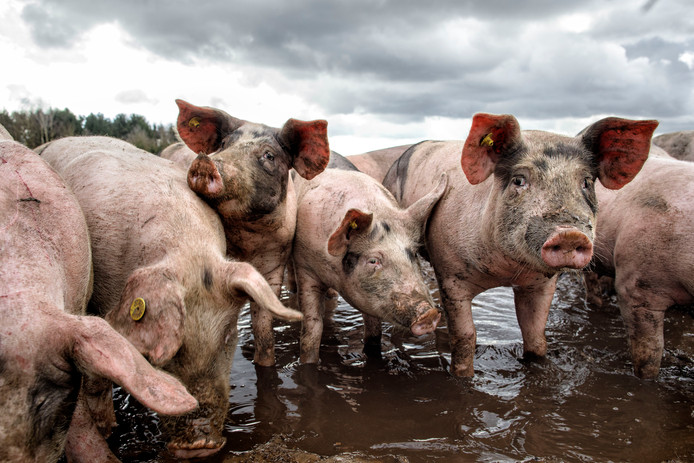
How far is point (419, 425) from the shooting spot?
4324 mm

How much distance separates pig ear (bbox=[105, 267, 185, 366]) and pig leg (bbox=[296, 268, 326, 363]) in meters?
2.64

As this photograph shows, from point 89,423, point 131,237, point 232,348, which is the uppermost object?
point 131,237

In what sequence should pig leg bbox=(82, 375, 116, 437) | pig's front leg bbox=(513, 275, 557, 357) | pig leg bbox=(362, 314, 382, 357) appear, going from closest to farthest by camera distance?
1. pig leg bbox=(82, 375, 116, 437)
2. pig's front leg bbox=(513, 275, 557, 357)
3. pig leg bbox=(362, 314, 382, 357)

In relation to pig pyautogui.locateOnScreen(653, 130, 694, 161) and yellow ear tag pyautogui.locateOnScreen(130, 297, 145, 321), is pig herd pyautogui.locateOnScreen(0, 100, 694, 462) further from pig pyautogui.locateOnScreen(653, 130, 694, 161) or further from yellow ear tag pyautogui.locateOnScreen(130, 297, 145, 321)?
pig pyautogui.locateOnScreen(653, 130, 694, 161)

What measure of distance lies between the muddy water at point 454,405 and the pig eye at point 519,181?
1931 millimetres

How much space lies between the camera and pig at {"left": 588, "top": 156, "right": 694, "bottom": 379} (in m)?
4.82

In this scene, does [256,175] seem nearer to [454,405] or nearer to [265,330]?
[265,330]

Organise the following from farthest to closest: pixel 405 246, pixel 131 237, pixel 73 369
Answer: pixel 405 246 < pixel 131 237 < pixel 73 369

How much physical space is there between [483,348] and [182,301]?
4.25 m

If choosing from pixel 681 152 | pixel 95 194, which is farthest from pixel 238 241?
pixel 681 152

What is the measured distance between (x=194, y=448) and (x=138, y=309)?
962 millimetres

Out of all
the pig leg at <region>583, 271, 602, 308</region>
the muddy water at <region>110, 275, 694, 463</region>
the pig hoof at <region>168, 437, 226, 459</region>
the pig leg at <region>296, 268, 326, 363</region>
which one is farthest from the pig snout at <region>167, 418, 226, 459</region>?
the pig leg at <region>583, 271, 602, 308</region>

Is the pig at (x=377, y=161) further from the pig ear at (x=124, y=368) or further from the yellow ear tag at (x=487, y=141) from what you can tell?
the pig ear at (x=124, y=368)

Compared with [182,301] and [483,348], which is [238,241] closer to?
[182,301]
